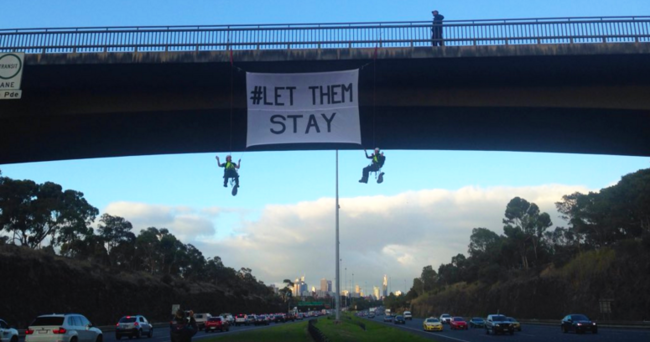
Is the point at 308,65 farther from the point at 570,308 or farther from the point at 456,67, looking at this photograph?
the point at 570,308

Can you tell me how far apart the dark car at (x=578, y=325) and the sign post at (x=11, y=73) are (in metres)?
37.7

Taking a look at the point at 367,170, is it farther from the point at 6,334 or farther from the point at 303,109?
the point at 6,334

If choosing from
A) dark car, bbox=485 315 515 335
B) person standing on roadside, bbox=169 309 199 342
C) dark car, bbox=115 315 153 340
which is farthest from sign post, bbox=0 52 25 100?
dark car, bbox=485 315 515 335

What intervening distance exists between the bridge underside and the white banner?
7.52 feet

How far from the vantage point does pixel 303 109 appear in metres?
19.6

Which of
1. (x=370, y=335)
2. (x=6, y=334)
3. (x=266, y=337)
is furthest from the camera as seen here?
(x=370, y=335)

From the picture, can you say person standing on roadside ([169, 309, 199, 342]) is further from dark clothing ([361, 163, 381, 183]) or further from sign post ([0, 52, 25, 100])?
sign post ([0, 52, 25, 100])

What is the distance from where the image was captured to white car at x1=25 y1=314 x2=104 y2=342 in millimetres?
22562

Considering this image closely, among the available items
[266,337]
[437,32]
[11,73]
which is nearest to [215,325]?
[266,337]

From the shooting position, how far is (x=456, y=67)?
22.1 m

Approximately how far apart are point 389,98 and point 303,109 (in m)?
5.13

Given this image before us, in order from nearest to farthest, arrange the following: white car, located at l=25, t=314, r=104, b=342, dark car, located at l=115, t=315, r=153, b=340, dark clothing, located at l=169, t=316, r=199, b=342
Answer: dark clothing, located at l=169, t=316, r=199, b=342, white car, located at l=25, t=314, r=104, b=342, dark car, located at l=115, t=315, r=153, b=340

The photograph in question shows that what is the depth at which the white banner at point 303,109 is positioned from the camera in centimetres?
1938

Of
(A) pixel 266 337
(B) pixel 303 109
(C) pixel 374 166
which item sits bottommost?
(A) pixel 266 337
